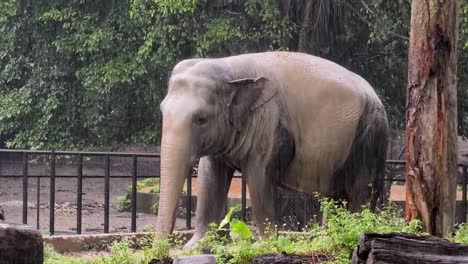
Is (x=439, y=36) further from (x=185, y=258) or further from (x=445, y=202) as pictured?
(x=185, y=258)

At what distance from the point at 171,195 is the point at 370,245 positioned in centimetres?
297

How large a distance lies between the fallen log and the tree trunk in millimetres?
1449

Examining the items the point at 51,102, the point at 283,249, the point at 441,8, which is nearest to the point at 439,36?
the point at 441,8

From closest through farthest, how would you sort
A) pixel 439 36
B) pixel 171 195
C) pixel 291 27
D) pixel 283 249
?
pixel 283 249 < pixel 439 36 < pixel 171 195 < pixel 291 27

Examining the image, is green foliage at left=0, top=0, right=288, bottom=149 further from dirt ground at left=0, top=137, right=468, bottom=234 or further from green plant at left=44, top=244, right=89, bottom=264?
green plant at left=44, top=244, right=89, bottom=264

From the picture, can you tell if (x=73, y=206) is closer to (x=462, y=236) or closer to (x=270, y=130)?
(x=270, y=130)

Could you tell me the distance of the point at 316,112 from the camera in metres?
8.24

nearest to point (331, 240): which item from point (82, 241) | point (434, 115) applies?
point (434, 115)

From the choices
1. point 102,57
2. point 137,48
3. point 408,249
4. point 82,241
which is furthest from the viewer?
point 102,57

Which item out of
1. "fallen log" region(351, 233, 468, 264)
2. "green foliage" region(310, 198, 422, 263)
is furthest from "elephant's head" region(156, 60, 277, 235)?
"fallen log" region(351, 233, 468, 264)

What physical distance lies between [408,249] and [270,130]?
11.2ft

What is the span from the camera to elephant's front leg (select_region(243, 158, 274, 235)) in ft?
26.0

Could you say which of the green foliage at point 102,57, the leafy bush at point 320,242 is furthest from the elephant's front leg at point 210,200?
the green foliage at point 102,57

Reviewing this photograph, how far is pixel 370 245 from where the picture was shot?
15.5 feet
